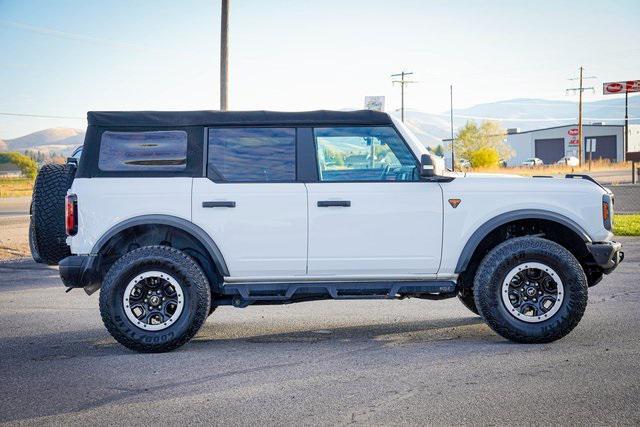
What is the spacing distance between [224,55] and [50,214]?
11913mm

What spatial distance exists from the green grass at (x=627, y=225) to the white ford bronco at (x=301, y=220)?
368 inches

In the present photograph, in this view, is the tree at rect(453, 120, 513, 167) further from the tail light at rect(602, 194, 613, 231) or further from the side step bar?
the side step bar

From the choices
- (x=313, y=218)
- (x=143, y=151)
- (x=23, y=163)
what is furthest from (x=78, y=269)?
(x=23, y=163)

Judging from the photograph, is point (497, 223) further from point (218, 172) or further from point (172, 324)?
point (172, 324)

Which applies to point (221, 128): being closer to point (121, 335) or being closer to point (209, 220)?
point (209, 220)

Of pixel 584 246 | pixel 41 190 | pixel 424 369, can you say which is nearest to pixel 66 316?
pixel 41 190

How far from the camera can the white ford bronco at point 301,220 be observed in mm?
6184

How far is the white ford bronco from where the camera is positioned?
6184 millimetres

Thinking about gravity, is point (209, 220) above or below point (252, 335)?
above

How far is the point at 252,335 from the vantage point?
22.5ft

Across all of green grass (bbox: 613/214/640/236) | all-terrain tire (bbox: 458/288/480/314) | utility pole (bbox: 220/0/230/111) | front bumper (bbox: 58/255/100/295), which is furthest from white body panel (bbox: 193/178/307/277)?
utility pole (bbox: 220/0/230/111)

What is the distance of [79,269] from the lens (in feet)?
20.4

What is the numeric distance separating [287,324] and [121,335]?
1.90m

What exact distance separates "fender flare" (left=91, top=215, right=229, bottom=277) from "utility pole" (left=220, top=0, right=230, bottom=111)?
11.2 metres
